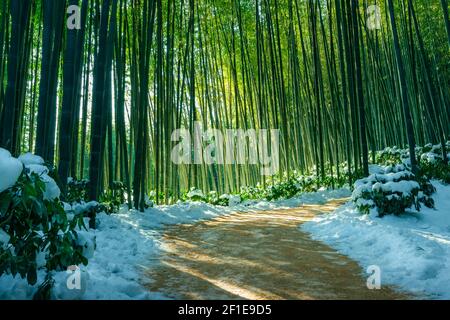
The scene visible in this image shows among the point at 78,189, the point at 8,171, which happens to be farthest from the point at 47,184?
the point at 78,189

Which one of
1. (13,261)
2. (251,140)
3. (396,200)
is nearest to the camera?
(13,261)

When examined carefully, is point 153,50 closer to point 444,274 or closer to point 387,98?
point 387,98

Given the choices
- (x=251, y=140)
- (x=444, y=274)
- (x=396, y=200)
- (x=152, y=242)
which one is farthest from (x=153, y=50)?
(x=444, y=274)

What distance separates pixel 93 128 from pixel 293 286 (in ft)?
8.74

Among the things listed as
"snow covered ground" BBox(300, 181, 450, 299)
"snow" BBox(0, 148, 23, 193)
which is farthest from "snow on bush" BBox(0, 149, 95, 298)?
"snow covered ground" BBox(300, 181, 450, 299)

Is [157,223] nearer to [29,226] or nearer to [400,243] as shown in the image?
[400,243]

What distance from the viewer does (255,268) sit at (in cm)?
287

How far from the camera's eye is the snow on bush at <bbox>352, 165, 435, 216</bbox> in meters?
4.51

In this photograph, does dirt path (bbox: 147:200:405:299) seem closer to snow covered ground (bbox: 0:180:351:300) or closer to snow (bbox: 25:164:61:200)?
snow covered ground (bbox: 0:180:351:300)

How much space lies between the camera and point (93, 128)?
3.98 metres

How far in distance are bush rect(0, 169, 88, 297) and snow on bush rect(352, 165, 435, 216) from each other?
3801 millimetres

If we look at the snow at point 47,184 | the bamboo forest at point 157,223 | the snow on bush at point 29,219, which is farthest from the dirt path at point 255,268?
the snow at point 47,184

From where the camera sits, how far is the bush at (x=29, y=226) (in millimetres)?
1421
